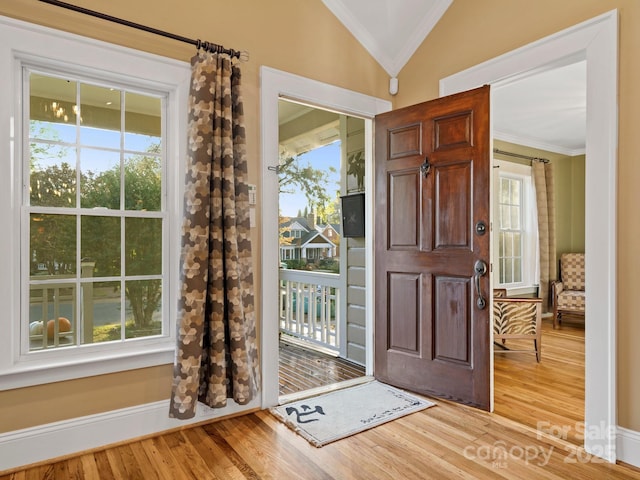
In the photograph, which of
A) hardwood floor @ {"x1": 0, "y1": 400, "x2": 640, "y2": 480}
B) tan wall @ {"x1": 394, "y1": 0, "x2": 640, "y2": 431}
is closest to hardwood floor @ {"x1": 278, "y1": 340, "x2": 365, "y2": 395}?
hardwood floor @ {"x1": 0, "y1": 400, "x2": 640, "y2": 480}

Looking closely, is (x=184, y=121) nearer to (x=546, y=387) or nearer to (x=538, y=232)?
(x=546, y=387)

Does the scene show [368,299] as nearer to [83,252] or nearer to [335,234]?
[335,234]

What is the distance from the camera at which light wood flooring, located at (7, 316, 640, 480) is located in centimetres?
196

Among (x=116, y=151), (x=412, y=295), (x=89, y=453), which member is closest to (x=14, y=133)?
(x=116, y=151)

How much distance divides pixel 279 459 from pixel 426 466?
745mm

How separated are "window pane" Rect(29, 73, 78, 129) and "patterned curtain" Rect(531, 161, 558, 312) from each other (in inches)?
226

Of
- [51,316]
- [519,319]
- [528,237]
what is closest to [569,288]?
[528,237]

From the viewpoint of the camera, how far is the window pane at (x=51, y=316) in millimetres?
2117

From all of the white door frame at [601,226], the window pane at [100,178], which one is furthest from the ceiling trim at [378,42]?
the window pane at [100,178]

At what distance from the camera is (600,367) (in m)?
2.12

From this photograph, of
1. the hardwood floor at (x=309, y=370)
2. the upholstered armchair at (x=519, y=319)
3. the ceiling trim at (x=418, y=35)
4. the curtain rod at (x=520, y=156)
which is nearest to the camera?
the ceiling trim at (x=418, y=35)

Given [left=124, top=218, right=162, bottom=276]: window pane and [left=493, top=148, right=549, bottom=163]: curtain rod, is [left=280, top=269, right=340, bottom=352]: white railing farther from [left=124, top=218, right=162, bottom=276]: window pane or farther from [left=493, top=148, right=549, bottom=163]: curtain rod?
[left=493, top=148, right=549, bottom=163]: curtain rod

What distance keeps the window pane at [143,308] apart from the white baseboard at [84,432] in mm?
424

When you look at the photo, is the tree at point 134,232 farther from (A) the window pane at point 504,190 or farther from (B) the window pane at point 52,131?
(A) the window pane at point 504,190
